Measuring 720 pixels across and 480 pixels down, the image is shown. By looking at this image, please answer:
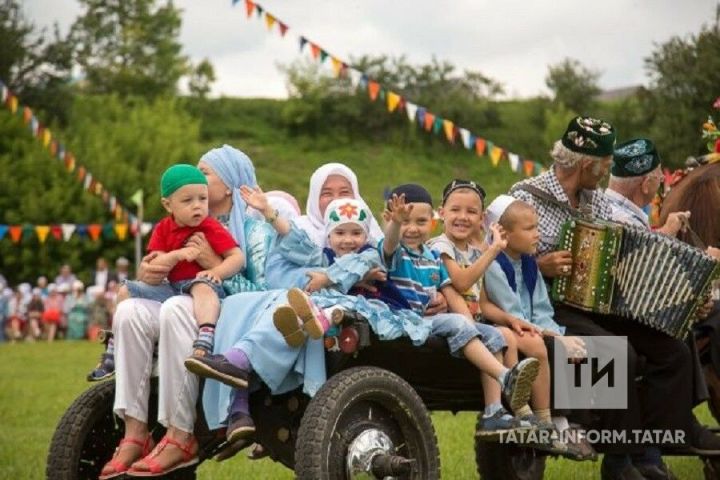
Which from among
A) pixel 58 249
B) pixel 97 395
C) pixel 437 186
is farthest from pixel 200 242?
pixel 437 186

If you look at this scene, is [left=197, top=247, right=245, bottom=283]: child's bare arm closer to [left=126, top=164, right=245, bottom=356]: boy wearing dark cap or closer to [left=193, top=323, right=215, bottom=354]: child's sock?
[left=126, top=164, right=245, bottom=356]: boy wearing dark cap

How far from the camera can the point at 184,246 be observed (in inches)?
240

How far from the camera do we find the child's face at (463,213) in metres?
6.74

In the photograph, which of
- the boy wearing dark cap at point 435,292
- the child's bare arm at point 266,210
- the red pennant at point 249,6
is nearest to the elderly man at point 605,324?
the boy wearing dark cap at point 435,292

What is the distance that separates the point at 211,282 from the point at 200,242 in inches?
9.3

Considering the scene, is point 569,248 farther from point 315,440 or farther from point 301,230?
point 315,440

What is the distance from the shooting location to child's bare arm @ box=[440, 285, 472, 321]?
6.41 meters

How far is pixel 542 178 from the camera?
750 centimetres

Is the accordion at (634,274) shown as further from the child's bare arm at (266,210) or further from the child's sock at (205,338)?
the child's sock at (205,338)

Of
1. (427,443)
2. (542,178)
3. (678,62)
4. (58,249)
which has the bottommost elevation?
(58,249)

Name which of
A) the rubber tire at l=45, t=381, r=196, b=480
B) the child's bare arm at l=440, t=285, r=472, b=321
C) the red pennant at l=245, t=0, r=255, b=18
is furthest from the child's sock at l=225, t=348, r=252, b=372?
the red pennant at l=245, t=0, r=255, b=18

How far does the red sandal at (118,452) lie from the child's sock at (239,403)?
22.1 inches

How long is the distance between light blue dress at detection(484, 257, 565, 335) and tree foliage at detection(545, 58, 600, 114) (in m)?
59.7

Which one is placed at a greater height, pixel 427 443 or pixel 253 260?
pixel 253 260
